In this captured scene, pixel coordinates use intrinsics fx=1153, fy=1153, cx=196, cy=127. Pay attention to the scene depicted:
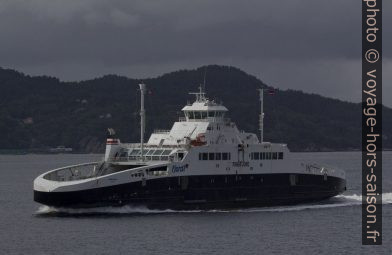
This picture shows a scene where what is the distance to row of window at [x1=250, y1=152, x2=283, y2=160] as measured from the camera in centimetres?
7906

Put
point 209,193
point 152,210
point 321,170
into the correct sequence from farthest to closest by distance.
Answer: point 321,170, point 209,193, point 152,210

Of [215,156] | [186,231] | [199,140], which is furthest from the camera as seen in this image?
[199,140]

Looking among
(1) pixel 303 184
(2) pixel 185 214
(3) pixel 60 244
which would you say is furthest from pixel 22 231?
(1) pixel 303 184

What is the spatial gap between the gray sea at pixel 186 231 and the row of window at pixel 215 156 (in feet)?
11.8

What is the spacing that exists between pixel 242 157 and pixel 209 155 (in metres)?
2.86

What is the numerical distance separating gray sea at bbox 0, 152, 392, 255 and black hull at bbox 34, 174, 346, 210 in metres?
0.66

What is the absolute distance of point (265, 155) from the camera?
79688 millimetres

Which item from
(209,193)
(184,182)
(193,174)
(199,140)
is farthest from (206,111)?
(184,182)

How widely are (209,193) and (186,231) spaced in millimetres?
9097

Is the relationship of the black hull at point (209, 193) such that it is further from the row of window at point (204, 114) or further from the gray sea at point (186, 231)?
the row of window at point (204, 114)

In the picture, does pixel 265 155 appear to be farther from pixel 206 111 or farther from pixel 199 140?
pixel 199 140

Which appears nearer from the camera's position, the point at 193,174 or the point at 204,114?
the point at 193,174

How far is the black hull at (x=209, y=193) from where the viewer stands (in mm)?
72062

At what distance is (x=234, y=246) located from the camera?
63.7 meters
